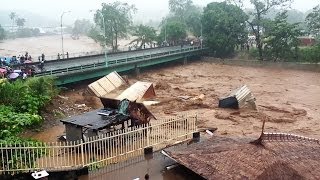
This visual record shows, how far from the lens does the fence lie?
13.5 meters

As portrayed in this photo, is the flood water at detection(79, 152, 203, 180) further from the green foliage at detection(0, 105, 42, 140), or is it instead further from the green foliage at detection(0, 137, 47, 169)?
the green foliage at detection(0, 105, 42, 140)

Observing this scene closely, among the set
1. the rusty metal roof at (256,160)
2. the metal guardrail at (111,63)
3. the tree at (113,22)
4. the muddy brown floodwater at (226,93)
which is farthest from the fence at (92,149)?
the tree at (113,22)

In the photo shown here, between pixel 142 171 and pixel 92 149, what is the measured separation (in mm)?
2192

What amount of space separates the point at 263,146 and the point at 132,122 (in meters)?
6.51

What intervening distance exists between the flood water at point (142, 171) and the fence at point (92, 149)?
12.5 inches

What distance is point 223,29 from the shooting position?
5778 cm

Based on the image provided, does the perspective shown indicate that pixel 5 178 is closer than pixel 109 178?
Yes

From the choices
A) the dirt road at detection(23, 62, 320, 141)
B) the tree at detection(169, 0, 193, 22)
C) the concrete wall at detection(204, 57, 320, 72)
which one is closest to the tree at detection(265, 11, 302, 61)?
the concrete wall at detection(204, 57, 320, 72)

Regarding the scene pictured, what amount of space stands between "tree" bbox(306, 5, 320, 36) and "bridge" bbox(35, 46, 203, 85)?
55.9 feet

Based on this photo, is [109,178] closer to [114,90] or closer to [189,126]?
[189,126]

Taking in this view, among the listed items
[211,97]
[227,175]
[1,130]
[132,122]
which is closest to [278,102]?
[211,97]

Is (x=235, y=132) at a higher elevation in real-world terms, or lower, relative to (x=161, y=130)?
lower

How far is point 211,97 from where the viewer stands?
3462 centimetres

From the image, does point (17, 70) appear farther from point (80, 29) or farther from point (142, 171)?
point (80, 29)
